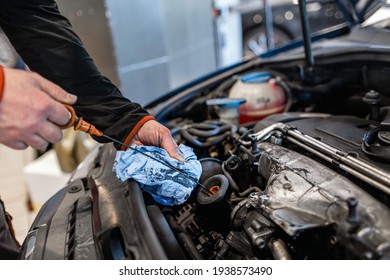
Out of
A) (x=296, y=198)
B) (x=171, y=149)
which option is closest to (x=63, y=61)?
(x=171, y=149)

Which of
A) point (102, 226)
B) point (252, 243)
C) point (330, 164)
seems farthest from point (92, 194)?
point (330, 164)

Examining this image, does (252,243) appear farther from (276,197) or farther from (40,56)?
(40,56)

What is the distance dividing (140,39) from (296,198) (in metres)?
2.29

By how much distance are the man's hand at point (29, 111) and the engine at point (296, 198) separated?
0.40m

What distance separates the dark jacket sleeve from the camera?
1.08m

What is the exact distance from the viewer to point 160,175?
973 mm

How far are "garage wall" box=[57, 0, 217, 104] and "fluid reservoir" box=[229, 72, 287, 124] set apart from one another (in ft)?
4.37

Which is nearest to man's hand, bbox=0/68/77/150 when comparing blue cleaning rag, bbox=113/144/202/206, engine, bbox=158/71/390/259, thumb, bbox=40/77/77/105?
thumb, bbox=40/77/77/105

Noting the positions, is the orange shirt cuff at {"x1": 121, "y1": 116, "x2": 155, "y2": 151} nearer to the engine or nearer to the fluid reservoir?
the engine

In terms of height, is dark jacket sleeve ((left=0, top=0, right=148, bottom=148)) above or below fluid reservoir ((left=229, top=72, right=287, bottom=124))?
above

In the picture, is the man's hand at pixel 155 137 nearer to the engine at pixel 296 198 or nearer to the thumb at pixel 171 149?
the thumb at pixel 171 149

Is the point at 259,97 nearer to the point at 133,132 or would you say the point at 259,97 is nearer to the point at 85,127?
the point at 133,132

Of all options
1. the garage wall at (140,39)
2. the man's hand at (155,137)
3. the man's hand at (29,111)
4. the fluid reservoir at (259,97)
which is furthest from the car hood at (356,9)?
the man's hand at (29,111)

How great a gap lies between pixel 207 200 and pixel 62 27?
0.74 m
